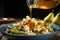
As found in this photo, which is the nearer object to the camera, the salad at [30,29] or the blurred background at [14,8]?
the salad at [30,29]

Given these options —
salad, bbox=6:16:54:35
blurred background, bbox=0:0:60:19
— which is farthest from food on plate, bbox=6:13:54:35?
blurred background, bbox=0:0:60:19

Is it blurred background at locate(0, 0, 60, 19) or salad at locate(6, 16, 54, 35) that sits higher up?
salad at locate(6, 16, 54, 35)

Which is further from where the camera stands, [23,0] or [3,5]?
[3,5]

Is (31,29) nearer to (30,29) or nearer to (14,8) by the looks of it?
(30,29)

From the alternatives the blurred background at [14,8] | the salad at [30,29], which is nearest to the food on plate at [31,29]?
the salad at [30,29]

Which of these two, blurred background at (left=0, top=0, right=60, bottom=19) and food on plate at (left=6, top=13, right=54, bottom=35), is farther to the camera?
blurred background at (left=0, top=0, right=60, bottom=19)

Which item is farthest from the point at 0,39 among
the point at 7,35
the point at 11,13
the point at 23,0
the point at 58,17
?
the point at 11,13

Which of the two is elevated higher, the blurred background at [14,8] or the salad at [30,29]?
the salad at [30,29]

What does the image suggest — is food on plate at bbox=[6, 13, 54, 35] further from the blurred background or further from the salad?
the blurred background

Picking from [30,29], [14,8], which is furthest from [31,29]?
[14,8]

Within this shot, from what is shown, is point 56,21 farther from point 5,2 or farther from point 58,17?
point 5,2

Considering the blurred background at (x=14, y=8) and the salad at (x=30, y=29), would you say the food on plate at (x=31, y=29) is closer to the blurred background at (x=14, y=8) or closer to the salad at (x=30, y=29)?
the salad at (x=30, y=29)
